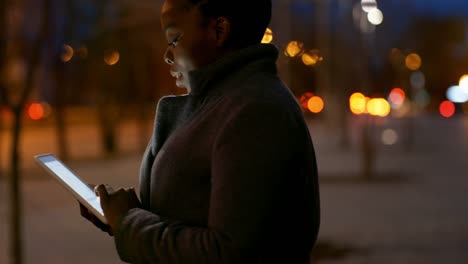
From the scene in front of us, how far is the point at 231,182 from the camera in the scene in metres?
1.86


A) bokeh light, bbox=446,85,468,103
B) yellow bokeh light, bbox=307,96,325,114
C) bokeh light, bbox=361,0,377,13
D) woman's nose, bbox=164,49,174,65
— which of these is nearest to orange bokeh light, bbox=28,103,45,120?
yellow bokeh light, bbox=307,96,325,114

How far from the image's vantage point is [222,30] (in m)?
2.04

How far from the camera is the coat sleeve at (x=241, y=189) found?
1.86m

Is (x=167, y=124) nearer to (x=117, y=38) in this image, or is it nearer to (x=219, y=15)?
(x=219, y=15)

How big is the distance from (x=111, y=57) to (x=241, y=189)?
24842mm

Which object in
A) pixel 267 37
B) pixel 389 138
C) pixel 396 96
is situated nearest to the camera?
pixel 267 37

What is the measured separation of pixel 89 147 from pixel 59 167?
28.6 meters

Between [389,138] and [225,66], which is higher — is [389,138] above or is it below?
below

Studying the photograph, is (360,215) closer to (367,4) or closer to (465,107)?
(367,4)

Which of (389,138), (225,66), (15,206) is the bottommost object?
(389,138)

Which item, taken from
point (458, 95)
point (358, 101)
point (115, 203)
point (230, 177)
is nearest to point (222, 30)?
point (230, 177)

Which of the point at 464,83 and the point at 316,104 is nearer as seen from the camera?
the point at 316,104

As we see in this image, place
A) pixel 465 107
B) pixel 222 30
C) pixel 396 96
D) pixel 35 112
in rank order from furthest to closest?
pixel 465 107, pixel 35 112, pixel 396 96, pixel 222 30

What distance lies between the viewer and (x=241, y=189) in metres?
1.86
